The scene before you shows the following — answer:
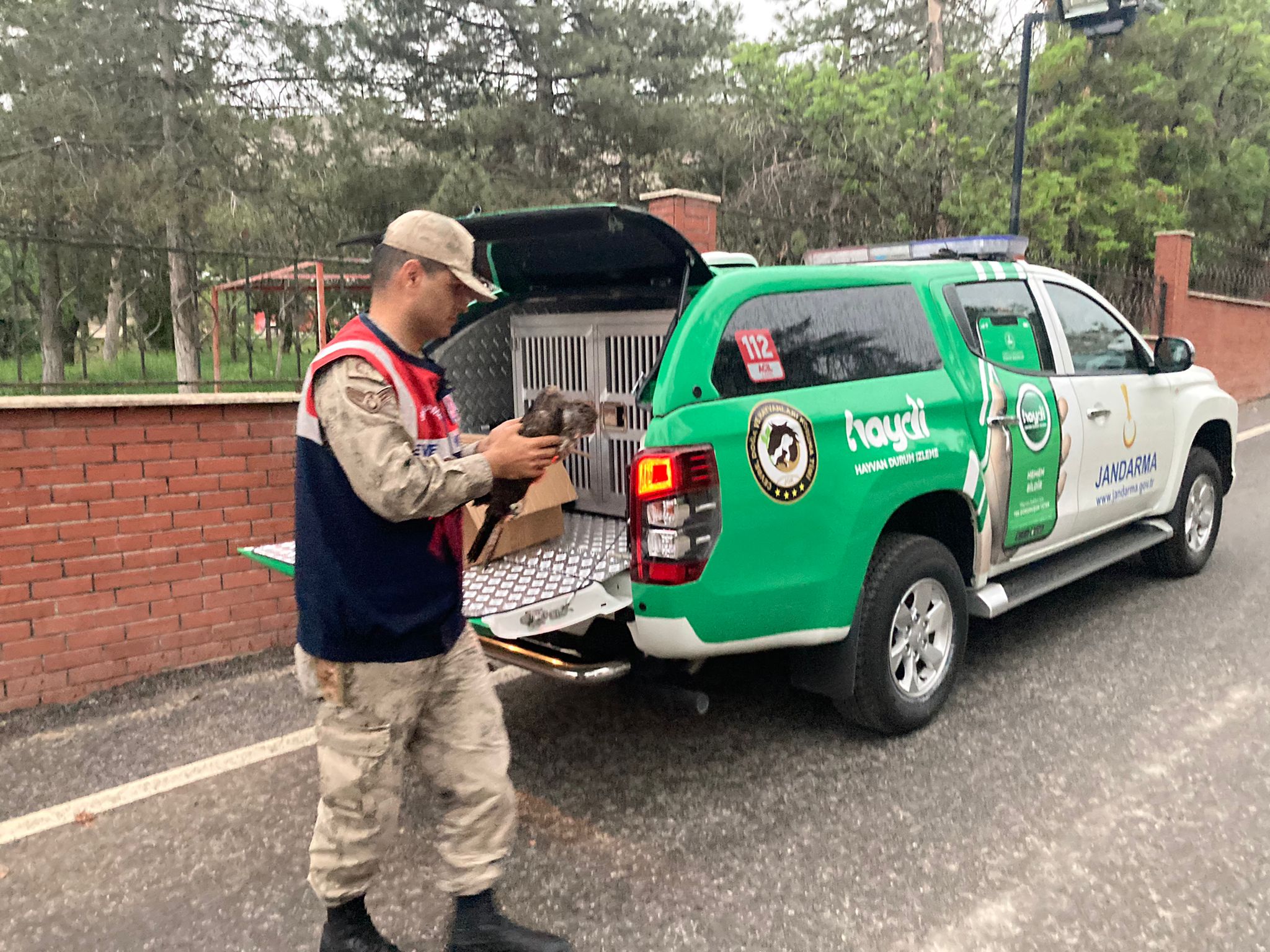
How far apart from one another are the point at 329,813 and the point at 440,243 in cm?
143

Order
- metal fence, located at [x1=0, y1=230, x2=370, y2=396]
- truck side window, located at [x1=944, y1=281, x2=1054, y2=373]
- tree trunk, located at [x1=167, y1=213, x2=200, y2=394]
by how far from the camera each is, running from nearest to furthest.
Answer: truck side window, located at [x1=944, y1=281, x2=1054, y2=373] < metal fence, located at [x1=0, y1=230, x2=370, y2=396] < tree trunk, located at [x1=167, y1=213, x2=200, y2=394]

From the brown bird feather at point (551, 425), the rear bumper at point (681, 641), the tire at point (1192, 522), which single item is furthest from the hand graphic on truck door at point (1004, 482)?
the brown bird feather at point (551, 425)

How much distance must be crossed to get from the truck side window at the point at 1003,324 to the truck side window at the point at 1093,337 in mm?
257

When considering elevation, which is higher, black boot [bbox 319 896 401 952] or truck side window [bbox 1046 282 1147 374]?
truck side window [bbox 1046 282 1147 374]

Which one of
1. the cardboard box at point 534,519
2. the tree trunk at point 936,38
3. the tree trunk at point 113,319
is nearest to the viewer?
the cardboard box at point 534,519

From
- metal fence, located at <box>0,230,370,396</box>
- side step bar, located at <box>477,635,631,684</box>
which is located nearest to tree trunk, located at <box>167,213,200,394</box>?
metal fence, located at <box>0,230,370,396</box>

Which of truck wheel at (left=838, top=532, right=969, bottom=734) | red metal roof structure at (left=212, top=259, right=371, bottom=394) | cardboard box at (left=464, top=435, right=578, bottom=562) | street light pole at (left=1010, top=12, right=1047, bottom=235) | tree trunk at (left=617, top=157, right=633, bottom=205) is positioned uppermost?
tree trunk at (left=617, top=157, right=633, bottom=205)

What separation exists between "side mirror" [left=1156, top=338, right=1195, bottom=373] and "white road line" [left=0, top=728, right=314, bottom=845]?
487 cm

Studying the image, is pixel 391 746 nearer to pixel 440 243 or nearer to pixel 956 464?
pixel 440 243

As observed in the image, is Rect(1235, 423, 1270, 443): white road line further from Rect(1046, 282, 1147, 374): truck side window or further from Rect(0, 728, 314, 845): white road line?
Rect(0, 728, 314, 845): white road line

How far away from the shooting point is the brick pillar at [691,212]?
860 cm

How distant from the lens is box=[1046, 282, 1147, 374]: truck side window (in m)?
5.02

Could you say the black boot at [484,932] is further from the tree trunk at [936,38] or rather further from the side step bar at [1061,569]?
the tree trunk at [936,38]

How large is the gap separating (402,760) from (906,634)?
221 centimetres
